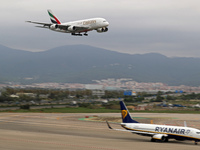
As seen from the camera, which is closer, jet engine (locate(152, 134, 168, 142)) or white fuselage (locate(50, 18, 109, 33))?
jet engine (locate(152, 134, 168, 142))

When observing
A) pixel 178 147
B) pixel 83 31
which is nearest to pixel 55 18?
pixel 83 31

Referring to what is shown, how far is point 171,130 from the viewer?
55.2 meters

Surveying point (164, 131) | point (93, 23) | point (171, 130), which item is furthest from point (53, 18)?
point (171, 130)

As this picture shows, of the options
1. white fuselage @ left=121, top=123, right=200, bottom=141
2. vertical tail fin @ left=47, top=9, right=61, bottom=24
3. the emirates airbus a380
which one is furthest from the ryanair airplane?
vertical tail fin @ left=47, top=9, right=61, bottom=24

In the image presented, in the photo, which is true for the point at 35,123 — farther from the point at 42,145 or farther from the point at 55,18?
the point at 42,145

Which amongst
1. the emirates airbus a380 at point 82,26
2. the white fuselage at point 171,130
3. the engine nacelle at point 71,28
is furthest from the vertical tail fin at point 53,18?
the white fuselage at point 171,130

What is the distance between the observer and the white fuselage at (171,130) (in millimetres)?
53656

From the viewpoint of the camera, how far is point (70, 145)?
169 feet

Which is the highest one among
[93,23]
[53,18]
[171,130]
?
→ [53,18]

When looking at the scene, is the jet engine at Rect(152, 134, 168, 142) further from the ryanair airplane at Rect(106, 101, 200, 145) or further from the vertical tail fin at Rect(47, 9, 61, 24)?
the vertical tail fin at Rect(47, 9, 61, 24)

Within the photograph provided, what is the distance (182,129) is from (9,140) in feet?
86.0

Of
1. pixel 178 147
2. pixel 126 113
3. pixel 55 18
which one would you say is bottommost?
pixel 178 147

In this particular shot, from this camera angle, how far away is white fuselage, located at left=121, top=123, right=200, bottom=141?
53.7m

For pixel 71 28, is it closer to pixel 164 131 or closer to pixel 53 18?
pixel 53 18
